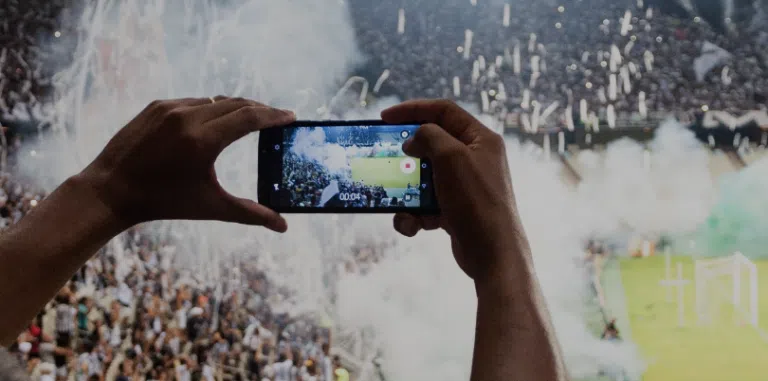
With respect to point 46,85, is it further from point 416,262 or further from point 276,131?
point 276,131

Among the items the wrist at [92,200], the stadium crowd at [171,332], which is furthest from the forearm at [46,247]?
the stadium crowd at [171,332]

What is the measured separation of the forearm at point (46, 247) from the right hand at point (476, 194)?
0.83ft

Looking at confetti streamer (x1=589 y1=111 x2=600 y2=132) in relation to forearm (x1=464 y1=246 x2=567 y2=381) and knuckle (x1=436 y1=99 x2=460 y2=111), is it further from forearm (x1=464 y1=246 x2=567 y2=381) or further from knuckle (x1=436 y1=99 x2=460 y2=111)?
forearm (x1=464 y1=246 x2=567 y2=381)

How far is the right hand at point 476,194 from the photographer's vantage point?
0.45m

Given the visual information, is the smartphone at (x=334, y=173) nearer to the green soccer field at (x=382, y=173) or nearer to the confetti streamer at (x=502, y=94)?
the green soccer field at (x=382, y=173)

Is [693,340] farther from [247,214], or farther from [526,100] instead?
[247,214]

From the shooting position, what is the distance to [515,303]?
0.40 m

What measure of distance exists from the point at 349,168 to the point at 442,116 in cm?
30

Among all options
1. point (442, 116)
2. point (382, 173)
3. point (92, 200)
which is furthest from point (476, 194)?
point (382, 173)

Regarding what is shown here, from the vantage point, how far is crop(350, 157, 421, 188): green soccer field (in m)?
0.86

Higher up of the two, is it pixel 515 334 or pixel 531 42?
pixel 531 42

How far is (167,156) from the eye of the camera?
0.55 m

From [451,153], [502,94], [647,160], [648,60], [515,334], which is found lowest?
[515,334]

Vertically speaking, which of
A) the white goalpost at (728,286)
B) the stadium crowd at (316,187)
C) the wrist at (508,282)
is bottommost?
the white goalpost at (728,286)
